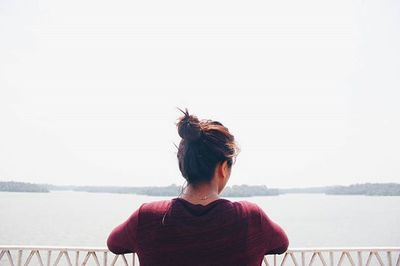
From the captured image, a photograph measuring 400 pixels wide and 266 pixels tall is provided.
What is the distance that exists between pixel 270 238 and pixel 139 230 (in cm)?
34

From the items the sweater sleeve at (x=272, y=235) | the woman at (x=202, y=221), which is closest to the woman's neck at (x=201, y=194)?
the woman at (x=202, y=221)

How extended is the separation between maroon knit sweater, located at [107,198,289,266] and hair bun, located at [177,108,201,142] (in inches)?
6.4

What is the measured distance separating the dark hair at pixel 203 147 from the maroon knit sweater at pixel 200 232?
3.1 inches

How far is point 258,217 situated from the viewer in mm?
827

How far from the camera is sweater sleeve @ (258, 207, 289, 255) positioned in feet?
2.74

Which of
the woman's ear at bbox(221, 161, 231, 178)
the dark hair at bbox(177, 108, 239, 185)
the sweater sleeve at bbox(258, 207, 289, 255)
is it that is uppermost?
the dark hair at bbox(177, 108, 239, 185)

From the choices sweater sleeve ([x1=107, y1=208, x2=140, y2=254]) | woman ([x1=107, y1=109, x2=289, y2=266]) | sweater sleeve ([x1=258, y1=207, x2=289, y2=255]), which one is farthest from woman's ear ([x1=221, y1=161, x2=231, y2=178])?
sweater sleeve ([x1=107, y1=208, x2=140, y2=254])

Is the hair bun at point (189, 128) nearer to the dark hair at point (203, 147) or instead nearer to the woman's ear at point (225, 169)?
the dark hair at point (203, 147)

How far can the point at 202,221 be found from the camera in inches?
31.3

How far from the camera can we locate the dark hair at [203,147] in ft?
2.76

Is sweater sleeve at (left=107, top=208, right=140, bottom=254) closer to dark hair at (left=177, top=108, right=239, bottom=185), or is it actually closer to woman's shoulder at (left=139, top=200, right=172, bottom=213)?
woman's shoulder at (left=139, top=200, right=172, bottom=213)

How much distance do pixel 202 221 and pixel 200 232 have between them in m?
0.03

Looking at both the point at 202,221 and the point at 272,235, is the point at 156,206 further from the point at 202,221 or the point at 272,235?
the point at 272,235

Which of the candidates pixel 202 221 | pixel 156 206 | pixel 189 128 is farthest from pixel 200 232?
pixel 189 128
